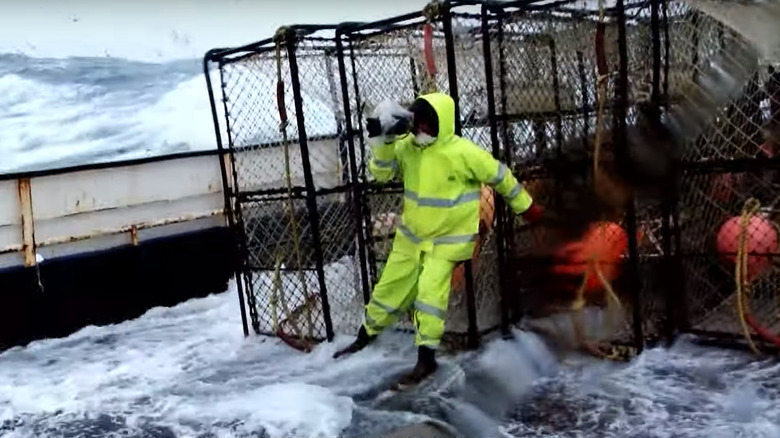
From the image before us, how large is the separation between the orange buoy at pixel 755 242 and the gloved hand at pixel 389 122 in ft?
6.78

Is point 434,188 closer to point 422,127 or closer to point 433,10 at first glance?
point 422,127

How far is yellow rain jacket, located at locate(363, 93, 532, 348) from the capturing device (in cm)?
Answer: 468

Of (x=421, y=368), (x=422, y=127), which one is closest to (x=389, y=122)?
(x=422, y=127)

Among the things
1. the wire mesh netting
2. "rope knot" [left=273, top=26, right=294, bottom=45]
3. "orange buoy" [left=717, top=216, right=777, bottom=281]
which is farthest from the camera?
"rope knot" [left=273, top=26, right=294, bottom=45]

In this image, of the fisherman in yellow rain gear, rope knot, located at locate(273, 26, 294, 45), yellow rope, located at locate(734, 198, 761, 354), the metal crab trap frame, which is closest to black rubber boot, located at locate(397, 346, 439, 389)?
the fisherman in yellow rain gear

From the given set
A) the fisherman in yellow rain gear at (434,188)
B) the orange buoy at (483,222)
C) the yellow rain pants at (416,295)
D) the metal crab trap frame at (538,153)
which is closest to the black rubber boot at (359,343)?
the yellow rain pants at (416,295)

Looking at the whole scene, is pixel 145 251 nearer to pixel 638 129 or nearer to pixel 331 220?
pixel 331 220

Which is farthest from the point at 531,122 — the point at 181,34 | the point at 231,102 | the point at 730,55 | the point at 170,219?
the point at 181,34

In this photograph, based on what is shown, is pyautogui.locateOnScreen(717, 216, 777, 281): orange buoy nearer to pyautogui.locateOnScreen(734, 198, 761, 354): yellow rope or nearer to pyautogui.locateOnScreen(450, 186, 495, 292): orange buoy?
pyautogui.locateOnScreen(734, 198, 761, 354): yellow rope

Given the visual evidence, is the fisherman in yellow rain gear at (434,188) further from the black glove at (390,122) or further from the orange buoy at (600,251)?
the orange buoy at (600,251)

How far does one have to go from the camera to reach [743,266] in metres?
4.68

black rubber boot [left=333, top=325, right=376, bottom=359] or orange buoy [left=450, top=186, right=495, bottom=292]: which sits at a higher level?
orange buoy [left=450, top=186, right=495, bottom=292]

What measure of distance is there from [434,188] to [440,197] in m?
0.07

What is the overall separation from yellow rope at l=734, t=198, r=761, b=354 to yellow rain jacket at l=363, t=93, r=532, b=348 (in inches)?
49.0
